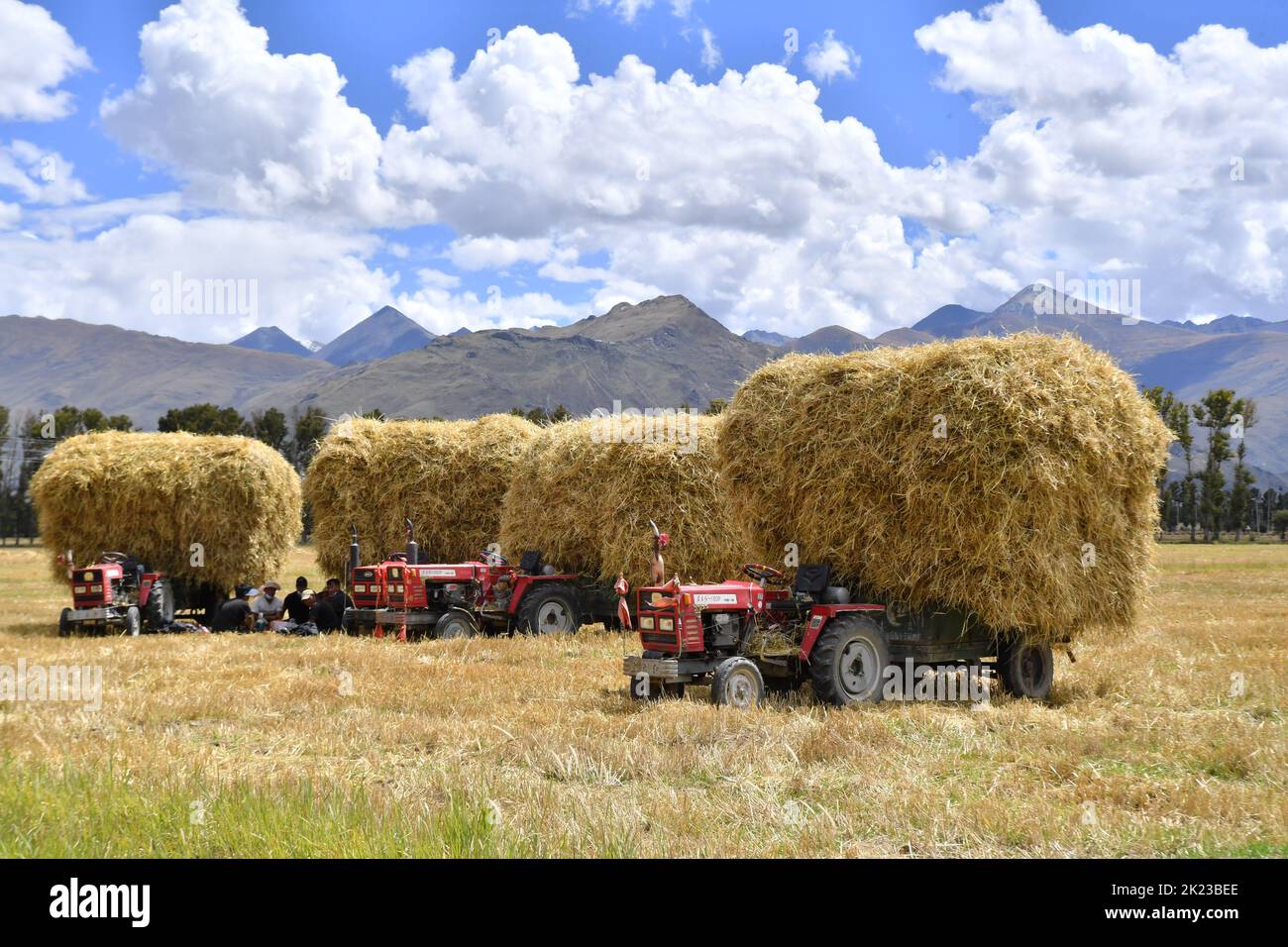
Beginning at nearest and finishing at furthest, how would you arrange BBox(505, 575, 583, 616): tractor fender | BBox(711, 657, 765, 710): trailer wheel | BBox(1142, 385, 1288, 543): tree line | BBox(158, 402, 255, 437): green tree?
BBox(711, 657, 765, 710): trailer wheel, BBox(505, 575, 583, 616): tractor fender, BBox(158, 402, 255, 437): green tree, BBox(1142, 385, 1288, 543): tree line

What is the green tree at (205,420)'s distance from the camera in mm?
81750

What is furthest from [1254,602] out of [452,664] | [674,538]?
[452,664]

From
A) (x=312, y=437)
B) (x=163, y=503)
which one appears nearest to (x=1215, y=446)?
(x=312, y=437)

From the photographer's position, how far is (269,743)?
8344 mm

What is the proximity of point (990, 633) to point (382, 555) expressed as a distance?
44.7ft

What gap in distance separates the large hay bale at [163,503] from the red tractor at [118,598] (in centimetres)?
48

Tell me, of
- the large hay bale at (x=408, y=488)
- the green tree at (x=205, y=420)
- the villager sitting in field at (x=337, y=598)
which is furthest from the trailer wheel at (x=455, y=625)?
the green tree at (x=205, y=420)

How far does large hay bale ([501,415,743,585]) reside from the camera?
55.8ft

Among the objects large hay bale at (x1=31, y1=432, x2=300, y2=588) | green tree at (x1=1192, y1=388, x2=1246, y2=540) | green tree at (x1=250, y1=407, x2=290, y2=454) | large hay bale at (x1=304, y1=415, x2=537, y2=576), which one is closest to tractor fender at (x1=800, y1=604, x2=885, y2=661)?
large hay bale at (x1=304, y1=415, x2=537, y2=576)

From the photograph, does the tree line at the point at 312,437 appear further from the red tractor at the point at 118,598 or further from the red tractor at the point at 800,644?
the red tractor at the point at 800,644

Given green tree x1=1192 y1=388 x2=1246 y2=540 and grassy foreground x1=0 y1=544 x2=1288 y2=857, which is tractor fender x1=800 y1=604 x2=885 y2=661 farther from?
green tree x1=1192 y1=388 x2=1246 y2=540

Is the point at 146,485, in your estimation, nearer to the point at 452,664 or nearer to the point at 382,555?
the point at 382,555

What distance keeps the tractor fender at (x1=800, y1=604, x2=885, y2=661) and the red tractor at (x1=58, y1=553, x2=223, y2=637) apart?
12.7 metres

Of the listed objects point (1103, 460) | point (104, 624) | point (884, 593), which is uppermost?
point (1103, 460)
